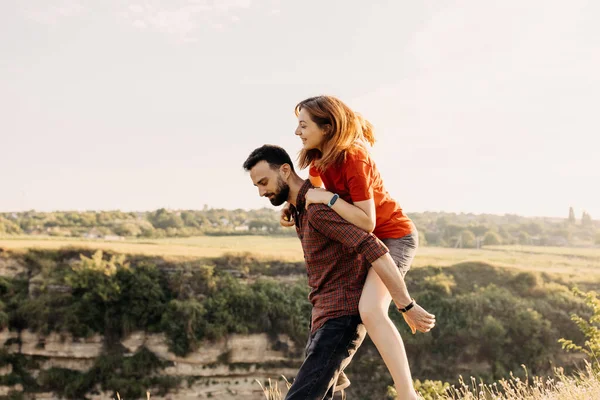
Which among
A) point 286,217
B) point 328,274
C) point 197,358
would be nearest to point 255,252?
point 197,358

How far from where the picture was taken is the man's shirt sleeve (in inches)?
91.2

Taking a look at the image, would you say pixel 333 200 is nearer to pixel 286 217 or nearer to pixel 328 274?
pixel 328 274

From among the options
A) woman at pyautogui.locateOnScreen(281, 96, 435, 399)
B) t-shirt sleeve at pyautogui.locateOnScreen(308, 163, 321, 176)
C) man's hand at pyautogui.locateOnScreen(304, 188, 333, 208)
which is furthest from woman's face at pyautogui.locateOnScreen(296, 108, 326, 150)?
man's hand at pyautogui.locateOnScreen(304, 188, 333, 208)

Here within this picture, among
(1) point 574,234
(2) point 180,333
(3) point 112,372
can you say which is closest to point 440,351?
(2) point 180,333

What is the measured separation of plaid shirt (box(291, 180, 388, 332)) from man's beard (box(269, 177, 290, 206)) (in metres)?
0.14

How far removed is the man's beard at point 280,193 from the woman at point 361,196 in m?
0.15

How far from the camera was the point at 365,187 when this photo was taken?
2.39 m

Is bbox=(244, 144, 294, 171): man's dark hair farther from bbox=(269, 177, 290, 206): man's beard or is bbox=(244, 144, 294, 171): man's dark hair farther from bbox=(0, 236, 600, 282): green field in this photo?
bbox=(0, 236, 600, 282): green field

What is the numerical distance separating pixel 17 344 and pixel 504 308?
19.1 meters

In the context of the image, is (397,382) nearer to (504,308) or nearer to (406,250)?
(406,250)

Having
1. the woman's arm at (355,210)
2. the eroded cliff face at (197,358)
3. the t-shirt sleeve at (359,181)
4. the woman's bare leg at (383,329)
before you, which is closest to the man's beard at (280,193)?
the woman's arm at (355,210)

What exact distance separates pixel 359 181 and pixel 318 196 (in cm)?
20

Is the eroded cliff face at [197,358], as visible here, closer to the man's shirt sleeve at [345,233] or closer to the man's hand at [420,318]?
the man's hand at [420,318]

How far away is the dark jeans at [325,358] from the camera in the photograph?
7.61ft
